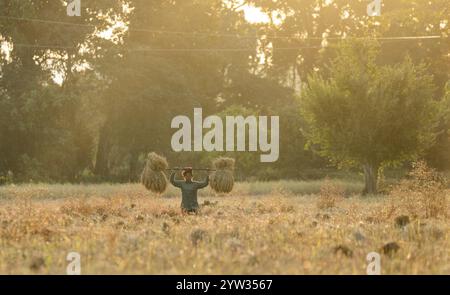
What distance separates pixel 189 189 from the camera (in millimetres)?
15047

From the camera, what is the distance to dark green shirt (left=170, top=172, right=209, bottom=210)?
14992 mm

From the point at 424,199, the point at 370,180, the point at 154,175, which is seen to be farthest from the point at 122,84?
the point at 424,199

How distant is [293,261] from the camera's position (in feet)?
24.8

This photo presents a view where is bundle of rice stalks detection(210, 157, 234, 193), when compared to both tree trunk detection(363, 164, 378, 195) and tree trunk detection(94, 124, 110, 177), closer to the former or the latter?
tree trunk detection(363, 164, 378, 195)

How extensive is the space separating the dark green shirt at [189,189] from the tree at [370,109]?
14.0 metres

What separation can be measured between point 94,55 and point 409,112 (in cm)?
2055

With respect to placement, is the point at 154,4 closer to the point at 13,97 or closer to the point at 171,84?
the point at 171,84

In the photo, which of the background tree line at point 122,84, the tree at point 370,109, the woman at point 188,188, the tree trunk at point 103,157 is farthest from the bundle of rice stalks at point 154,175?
the tree trunk at point 103,157

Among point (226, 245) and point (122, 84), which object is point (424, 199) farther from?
point (122, 84)

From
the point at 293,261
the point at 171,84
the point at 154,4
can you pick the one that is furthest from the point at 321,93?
the point at 293,261

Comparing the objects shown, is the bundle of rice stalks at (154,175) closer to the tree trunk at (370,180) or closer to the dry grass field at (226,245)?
the dry grass field at (226,245)

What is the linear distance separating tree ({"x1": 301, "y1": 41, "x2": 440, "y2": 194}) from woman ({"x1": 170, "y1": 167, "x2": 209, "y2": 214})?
45.8 ft

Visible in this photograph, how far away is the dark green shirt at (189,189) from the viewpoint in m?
15.0

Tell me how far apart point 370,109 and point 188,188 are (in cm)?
1470
